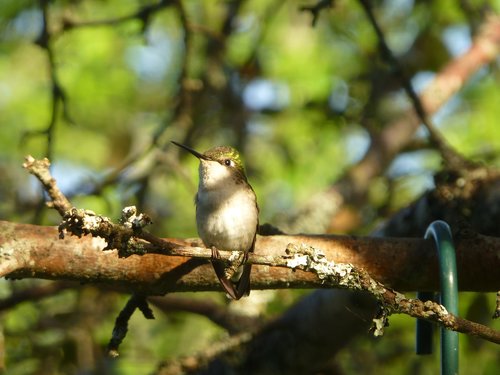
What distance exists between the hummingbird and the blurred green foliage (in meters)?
0.87

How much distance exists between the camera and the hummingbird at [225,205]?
420 cm

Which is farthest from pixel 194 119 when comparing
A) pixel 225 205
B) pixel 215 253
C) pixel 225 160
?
pixel 215 253

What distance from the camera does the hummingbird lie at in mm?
4199

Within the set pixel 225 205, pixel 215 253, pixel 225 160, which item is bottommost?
pixel 215 253

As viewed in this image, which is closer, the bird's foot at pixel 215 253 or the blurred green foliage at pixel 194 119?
the bird's foot at pixel 215 253

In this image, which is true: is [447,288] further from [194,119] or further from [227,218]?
[194,119]

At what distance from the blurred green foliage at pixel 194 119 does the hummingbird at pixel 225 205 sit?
0.87 meters

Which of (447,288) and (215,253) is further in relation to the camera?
(447,288)

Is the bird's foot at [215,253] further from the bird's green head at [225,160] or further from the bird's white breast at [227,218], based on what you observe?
the bird's green head at [225,160]

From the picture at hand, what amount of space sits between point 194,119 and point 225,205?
2864 millimetres

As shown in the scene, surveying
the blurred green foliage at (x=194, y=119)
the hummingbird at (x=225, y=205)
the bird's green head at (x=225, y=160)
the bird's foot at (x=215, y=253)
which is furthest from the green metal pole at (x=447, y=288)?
the blurred green foliage at (x=194, y=119)

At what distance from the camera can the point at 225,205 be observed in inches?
173

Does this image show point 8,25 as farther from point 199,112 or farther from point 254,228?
point 254,228

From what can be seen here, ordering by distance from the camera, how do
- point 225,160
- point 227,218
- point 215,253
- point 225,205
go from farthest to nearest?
point 225,160 < point 225,205 < point 227,218 < point 215,253
